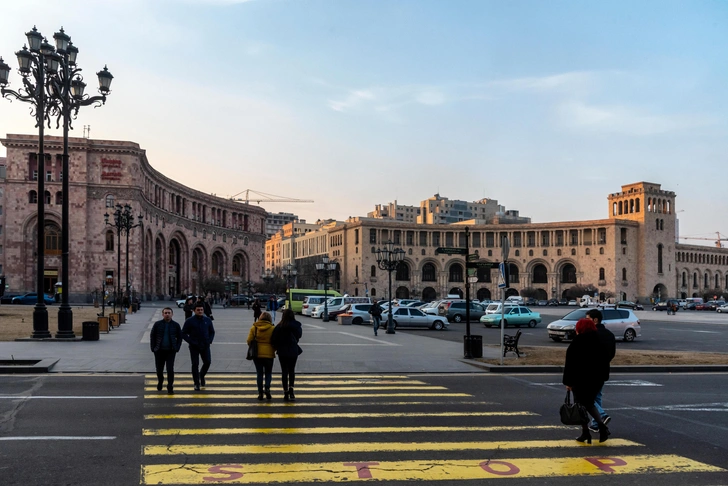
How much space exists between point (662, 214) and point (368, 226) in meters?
56.5

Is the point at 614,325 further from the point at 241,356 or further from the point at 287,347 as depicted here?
the point at 287,347

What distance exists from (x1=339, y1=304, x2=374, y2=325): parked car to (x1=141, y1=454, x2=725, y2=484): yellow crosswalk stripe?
33.4 m

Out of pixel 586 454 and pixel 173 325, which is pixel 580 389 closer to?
pixel 586 454

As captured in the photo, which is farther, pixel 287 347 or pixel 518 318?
pixel 518 318

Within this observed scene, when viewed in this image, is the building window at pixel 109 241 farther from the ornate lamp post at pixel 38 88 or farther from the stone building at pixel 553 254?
the ornate lamp post at pixel 38 88

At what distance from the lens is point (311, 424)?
9.63 metres

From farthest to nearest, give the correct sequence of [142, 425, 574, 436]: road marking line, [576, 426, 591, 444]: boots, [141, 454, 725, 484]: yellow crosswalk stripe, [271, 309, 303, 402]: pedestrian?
[271, 309, 303, 402]: pedestrian, [142, 425, 574, 436]: road marking line, [576, 426, 591, 444]: boots, [141, 454, 725, 484]: yellow crosswalk stripe

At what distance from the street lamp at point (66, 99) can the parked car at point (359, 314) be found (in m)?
20.2

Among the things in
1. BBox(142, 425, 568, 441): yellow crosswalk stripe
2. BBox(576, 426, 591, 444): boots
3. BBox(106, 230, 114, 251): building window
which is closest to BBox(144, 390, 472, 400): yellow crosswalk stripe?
BBox(142, 425, 568, 441): yellow crosswalk stripe

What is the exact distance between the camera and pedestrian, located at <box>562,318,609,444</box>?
8516mm

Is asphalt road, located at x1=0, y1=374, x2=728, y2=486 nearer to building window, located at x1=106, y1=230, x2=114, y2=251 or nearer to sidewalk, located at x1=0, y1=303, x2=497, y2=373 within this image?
sidewalk, located at x1=0, y1=303, x2=497, y2=373

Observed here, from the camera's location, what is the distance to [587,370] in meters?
8.52

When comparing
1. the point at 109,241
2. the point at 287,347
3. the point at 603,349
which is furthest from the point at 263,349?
the point at 109,241

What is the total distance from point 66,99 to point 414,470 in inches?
830
